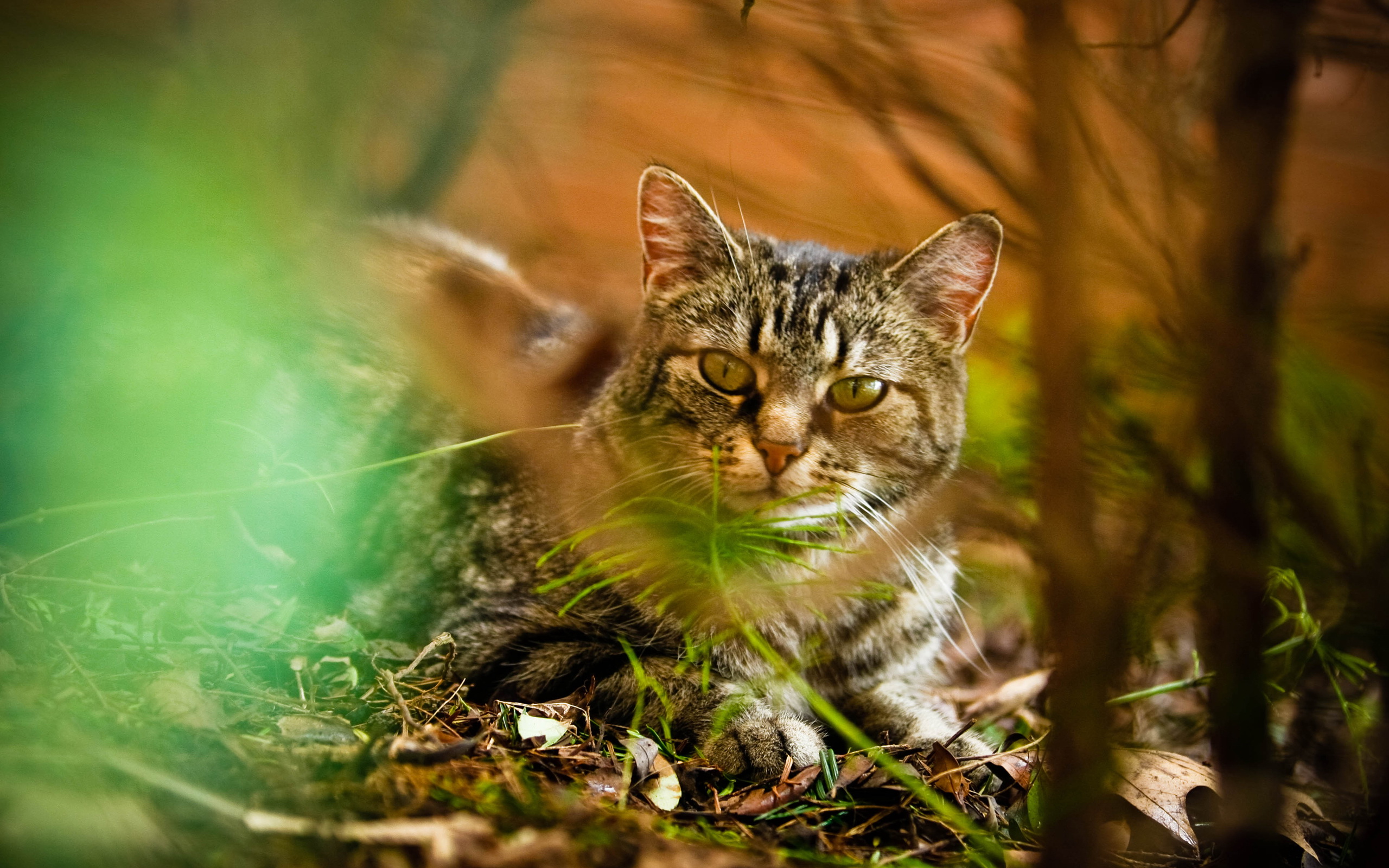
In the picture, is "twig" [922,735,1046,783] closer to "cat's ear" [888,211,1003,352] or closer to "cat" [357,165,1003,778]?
"cat" [357,165,1003,778]

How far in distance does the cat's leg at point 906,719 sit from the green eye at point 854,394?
748 millimetres

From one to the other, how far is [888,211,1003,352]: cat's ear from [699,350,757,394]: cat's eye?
0.45 m

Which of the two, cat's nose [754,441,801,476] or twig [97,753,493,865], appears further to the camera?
cat's nose [754,441,801,476]

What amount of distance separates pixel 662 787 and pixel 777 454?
28.4 inches

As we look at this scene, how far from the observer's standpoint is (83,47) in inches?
115

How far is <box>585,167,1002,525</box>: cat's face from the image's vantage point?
6.32ft

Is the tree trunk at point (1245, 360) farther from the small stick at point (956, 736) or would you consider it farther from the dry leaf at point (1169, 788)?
the small stick at point (956, 736)

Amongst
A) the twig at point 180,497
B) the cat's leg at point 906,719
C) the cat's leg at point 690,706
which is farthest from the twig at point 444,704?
the cat's leg at point 906,719

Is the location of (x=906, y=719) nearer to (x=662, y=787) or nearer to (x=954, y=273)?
(x=662, y=787)

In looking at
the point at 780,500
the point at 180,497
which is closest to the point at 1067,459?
the point at 780,500

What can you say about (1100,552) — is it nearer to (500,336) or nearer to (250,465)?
(500,336)

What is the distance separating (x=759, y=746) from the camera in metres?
1.75

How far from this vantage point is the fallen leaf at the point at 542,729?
172cm

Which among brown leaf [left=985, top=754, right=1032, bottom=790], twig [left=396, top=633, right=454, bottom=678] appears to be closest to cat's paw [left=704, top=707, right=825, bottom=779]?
brown leaf [left=985, top=754, right=1032, bottom=790]
